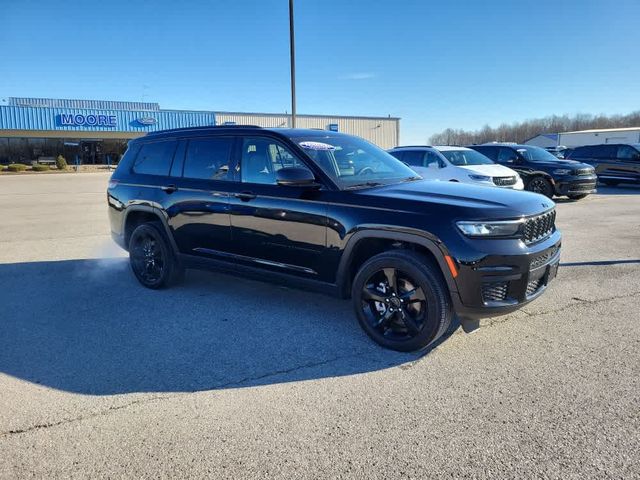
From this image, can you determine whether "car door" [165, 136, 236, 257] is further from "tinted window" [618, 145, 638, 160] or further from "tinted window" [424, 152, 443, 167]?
"tinted window" [618, 145, 638, 160]

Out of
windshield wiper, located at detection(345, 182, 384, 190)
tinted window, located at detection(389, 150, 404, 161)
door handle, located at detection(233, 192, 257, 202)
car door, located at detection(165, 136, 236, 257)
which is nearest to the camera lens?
windshield wiper, located at detection(345, 182, 384, 190)

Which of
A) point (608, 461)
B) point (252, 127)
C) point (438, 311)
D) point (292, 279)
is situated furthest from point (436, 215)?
point (252, 127)

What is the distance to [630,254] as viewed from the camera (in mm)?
7648

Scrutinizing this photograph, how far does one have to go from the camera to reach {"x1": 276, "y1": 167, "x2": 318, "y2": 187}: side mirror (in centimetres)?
429

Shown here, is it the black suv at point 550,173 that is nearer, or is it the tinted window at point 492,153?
the black suv at point 550,173

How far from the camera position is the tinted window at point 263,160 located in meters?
4.77

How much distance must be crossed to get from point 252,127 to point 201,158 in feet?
2.41

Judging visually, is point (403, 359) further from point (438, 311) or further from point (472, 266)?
point (472, 266)

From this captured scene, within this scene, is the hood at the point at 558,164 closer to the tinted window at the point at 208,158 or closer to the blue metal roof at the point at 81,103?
the tinted window at the point at 208,158

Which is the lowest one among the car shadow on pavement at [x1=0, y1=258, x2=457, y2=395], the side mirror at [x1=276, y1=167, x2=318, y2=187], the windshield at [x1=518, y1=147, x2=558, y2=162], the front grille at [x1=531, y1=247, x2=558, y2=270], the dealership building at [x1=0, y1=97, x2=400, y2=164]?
the car shadow on pavement at [x1=0, y1=258, x2=457, y2=395]

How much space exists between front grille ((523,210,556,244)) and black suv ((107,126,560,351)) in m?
0.02

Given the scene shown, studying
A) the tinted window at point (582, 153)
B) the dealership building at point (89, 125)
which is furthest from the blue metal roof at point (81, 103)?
the tinted window at point (582, 153)

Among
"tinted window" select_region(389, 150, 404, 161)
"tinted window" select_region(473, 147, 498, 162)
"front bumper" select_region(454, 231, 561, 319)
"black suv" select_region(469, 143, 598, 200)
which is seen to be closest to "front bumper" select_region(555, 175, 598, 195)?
"black suv" select_region(469, 143, 598, 200)

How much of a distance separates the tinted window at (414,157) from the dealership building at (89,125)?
112 ft
